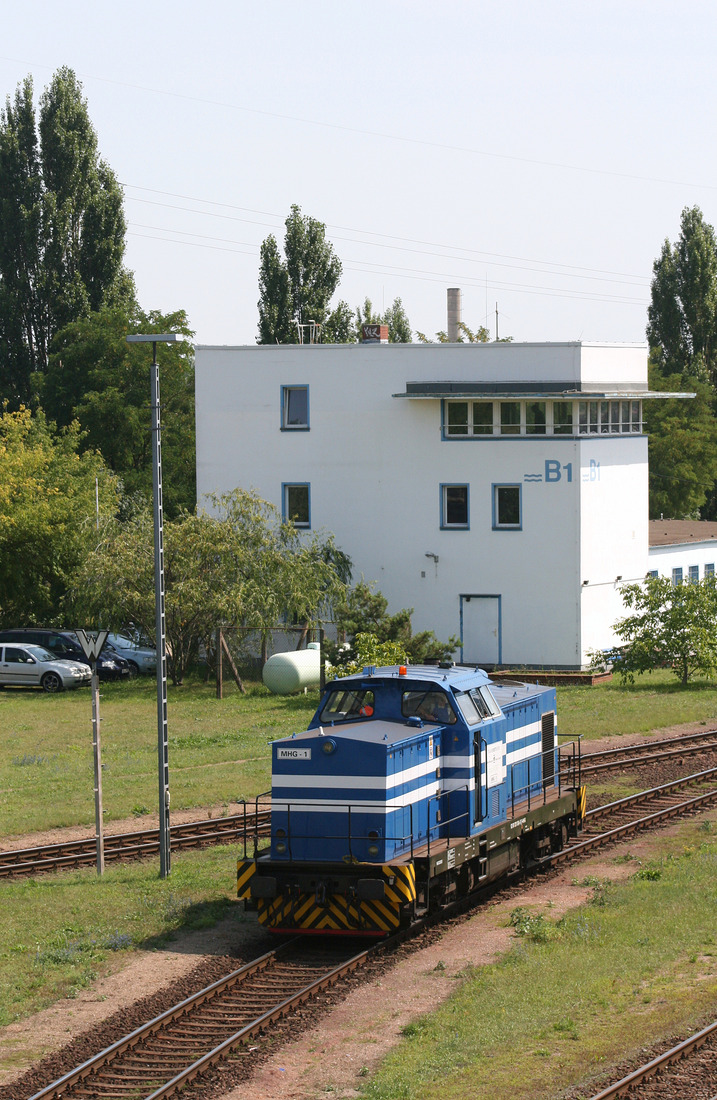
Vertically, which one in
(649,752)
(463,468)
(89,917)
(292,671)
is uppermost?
(463,468)

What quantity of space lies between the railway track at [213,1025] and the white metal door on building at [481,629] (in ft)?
88.7

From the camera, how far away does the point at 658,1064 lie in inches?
425

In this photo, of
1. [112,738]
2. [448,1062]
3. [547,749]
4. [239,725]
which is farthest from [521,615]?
[448,1062]

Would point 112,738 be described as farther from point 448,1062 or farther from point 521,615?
point 448,1062

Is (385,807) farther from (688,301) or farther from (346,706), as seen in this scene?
(688,301)

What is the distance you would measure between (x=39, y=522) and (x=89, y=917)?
103ft

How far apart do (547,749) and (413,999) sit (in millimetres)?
7267

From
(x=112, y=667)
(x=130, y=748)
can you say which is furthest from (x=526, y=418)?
(x=130, y=748)

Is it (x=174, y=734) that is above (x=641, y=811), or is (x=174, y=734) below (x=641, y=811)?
below

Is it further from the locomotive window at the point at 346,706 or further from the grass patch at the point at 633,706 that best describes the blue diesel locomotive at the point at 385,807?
the grass patch at the point at 633,706

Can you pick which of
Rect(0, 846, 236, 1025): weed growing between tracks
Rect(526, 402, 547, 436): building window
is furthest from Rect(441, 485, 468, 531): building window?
Rect(0, 846, 236, 1025): weed growing between tracks

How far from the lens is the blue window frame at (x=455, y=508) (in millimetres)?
44625

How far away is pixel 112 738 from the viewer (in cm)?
3250

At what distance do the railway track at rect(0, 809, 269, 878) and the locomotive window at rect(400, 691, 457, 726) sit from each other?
14.1 ft
